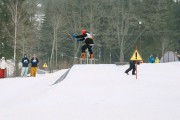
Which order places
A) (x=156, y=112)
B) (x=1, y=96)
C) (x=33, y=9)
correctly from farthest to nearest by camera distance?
(x=33, y=9), (x=1, y=96), (x=156, y=112)

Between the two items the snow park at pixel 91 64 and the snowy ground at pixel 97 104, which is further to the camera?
the snow park at pixel 91 64

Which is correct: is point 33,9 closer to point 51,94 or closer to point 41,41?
point 41,41

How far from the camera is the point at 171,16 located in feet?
208

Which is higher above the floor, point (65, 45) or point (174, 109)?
point (65, 45)

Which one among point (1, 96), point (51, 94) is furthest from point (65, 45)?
point (51, 94)

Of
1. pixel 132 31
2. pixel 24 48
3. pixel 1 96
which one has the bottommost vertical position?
pixel 1 96

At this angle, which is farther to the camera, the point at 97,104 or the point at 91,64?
the point at 91,64

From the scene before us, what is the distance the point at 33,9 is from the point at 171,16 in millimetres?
28691

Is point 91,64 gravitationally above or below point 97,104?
above

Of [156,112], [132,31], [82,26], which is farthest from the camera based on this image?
[132,31]

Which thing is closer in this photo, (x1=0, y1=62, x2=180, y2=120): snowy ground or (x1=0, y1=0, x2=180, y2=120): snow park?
(x1=0, y1=62, x2=180, y2=120): snowy ground

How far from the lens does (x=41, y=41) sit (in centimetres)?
6531

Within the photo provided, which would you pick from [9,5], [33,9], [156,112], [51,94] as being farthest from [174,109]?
[33,9]

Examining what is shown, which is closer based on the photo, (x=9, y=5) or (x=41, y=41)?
(x=9, y=5)
